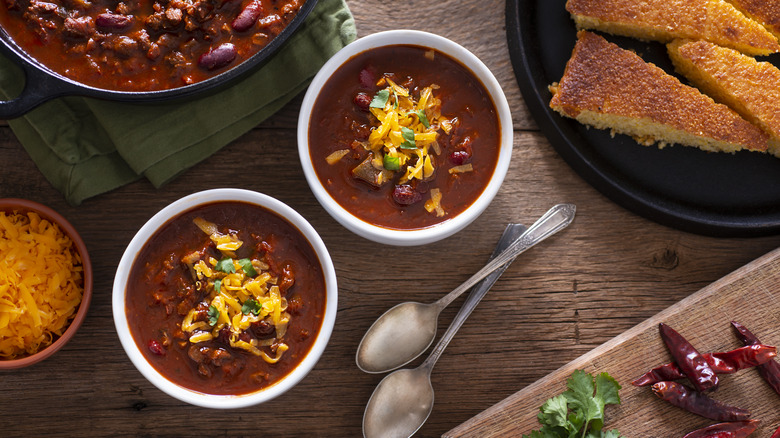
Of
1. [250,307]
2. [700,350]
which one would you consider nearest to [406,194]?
[250,307]

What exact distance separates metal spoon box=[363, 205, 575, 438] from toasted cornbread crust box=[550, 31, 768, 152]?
1.89 ft

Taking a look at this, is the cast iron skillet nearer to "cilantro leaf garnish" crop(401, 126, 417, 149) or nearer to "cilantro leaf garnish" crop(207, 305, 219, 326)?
"cilantro leaf garnish" crop(401, 126, 417, 149)

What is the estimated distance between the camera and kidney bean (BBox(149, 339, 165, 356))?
2.71m

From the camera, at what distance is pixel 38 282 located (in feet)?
9.14

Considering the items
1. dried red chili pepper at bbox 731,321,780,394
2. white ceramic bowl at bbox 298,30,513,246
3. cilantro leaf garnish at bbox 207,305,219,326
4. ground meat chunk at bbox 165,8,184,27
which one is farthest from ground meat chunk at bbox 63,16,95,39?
dried red chili pepper at bbox 731,321,780,394

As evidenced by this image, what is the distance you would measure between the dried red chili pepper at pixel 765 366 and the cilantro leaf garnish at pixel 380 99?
185 cm

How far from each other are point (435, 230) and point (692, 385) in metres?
1.38

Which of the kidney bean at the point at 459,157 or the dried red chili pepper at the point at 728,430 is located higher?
the kidney bean at the point at 459,157

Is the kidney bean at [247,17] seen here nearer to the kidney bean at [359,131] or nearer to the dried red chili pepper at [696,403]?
the kidney bean at [359,131]

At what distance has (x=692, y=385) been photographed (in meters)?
3.06

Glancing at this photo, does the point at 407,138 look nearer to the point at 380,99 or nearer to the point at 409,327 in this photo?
the point at 380,99

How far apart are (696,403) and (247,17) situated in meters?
2.51

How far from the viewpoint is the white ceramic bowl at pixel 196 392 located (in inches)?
106

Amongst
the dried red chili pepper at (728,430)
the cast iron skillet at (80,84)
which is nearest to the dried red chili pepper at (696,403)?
the dried red chili pepper at (728,430)
